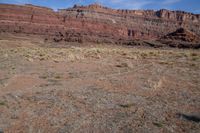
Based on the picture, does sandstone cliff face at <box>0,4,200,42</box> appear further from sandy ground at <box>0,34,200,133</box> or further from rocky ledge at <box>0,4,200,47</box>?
sandy ground at <box>0,34,200,133</box>

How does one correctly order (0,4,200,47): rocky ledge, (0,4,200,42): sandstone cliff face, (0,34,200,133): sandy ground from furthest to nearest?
(0,4,200,42): sandstone cliff face, (0,4,200,47): rocky ledge, (0,34,200,133): sandy ground

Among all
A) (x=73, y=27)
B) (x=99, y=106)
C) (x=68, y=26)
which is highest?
(x=68, y=26)

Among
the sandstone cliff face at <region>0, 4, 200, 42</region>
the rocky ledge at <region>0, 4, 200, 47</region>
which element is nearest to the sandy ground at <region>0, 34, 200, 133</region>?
the rocky ledge at <region>0, 4, 200, 47</region>

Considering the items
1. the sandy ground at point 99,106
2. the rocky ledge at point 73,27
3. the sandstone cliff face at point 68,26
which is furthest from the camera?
the sandstone cliff face at point 68,26

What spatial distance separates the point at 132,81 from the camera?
1220 centimetres

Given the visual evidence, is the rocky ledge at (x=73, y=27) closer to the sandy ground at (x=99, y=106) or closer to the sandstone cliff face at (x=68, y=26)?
the sandstone cliff face at (x=68, y=26)

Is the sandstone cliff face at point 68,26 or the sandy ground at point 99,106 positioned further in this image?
the sandstone cliff face at point 68,26

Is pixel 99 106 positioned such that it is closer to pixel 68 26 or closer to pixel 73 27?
pixel 68 26

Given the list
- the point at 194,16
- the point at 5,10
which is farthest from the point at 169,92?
the point at 194,16

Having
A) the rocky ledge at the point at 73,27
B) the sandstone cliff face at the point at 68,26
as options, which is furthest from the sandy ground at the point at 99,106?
the sandstone cliff face at the point at 68,26

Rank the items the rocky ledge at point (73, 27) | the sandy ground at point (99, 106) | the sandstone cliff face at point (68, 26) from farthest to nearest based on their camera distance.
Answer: the sandstone cliff face at point (68, 26)
the rocky ledge at point (73, 27)
the sandy ground at point (99, 106)

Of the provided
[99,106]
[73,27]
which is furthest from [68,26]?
[99,106]

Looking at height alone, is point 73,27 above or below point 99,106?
above

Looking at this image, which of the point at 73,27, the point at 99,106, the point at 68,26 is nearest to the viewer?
the point at 99,106
